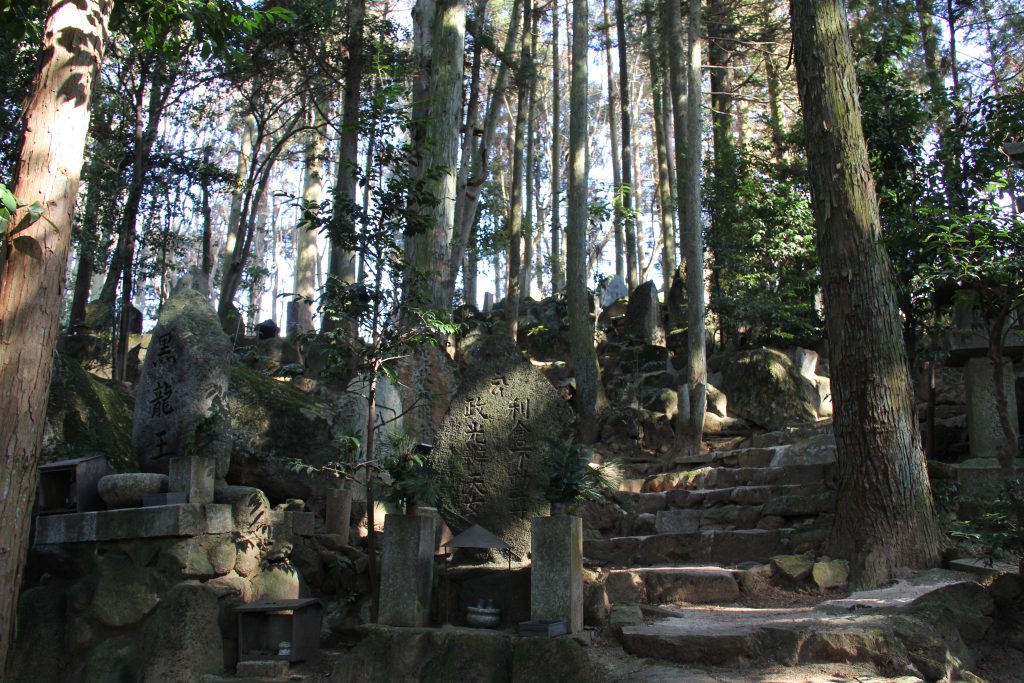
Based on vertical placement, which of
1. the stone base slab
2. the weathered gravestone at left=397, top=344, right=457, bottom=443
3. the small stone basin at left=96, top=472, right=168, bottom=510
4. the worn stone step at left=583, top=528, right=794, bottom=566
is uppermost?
the weathered gravestone at left=397, top=344, right=457, bottom=443

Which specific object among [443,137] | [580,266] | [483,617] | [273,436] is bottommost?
[483,617]

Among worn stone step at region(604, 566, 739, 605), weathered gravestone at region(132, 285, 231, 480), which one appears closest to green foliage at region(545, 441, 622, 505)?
worn stone step at region(604, 566, 739, 605)

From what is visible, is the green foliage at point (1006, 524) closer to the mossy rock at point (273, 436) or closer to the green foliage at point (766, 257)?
the mossy rock at point (273, 436)

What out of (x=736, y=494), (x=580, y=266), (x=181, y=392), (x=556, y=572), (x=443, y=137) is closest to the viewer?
(x=556, y=572)

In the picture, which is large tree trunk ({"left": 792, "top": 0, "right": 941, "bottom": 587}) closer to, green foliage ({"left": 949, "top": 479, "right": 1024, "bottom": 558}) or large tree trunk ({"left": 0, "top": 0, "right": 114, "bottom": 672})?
green foliage ({"left": 949, "top": 479, "right": 1024, "bottom": 558})

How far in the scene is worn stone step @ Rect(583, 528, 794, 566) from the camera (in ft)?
25.7

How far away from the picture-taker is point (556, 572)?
535cm

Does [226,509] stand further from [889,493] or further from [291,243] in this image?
[291,243]

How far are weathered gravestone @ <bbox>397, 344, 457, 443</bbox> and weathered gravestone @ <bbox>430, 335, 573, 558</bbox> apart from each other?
10.1ft

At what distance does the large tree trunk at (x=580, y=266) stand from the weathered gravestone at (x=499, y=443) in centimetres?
680

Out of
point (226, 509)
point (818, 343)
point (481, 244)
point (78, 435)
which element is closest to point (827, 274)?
point (226, 509)

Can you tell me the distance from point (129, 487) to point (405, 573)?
2395 mm

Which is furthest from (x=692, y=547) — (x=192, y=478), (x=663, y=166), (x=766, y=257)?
(x=663, y=166)

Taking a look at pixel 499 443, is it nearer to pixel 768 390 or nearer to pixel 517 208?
pixel 768 390
